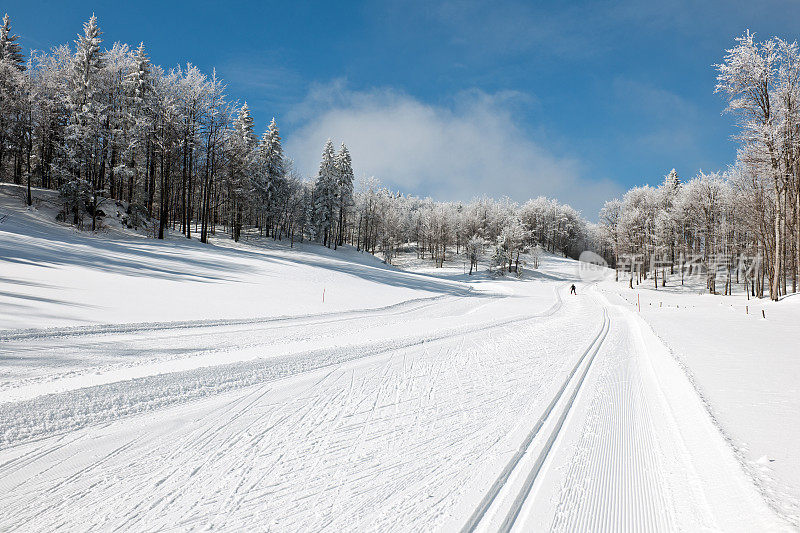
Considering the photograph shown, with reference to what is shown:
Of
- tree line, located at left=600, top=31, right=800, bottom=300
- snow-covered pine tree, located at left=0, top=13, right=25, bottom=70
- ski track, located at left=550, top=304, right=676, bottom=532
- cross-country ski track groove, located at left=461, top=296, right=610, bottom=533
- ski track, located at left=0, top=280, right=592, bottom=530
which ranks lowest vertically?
ski track, located at left=550, top=304, right=676, bottom=532

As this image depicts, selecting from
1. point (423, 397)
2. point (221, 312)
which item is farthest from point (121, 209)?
point (423, 397)

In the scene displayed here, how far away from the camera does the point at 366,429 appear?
3732 mm

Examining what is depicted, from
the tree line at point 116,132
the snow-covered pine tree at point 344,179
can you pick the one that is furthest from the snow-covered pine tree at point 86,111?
the snow-covered pine tree at point 344,179

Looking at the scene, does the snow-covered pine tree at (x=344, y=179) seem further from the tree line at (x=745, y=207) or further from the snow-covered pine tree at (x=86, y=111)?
the tree line at (x=745, y=207)

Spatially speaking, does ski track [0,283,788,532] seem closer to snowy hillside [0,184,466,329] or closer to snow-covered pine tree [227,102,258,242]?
snowy hillside [0,184,466,329]

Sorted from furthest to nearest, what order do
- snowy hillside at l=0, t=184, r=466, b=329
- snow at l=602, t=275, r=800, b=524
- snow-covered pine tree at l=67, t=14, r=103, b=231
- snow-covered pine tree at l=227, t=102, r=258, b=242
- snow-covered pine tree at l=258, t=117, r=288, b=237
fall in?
1. snow-covered pine tree at l=258, t=117, r=288, b=237
2. snow-covered pine tree at l=227, t=102, r=258, b=242
3. snow-covered pine tree at l=67, t=14, r=103, b=231
4. snowy hillside at l=0, t=184, r=466, b=329
5. snow at l=602, t=275, r=800, b=524

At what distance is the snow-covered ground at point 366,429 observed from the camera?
8.36 feet

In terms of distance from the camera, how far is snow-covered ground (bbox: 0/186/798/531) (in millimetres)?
2549

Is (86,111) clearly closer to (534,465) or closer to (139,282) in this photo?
(139,282)

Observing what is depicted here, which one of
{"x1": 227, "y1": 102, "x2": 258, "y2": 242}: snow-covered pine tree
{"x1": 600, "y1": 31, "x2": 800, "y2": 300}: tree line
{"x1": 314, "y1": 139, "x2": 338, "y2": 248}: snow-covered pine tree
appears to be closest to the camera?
{"x1": 600, "y1": 31, "x2": 800, "y2": 300}: tree line

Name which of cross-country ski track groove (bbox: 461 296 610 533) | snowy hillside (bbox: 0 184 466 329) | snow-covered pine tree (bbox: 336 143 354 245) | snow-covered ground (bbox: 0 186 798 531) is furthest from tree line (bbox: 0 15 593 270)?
cross-country ski track groove (bbox: 461 296 610 533)

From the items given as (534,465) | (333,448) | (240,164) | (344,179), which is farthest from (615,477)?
(344,179)

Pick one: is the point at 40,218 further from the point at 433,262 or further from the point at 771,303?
the point at 433,262

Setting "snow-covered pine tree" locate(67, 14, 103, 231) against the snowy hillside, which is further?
"snow-covered pine tree" locate(67, 14, 103, 231)
